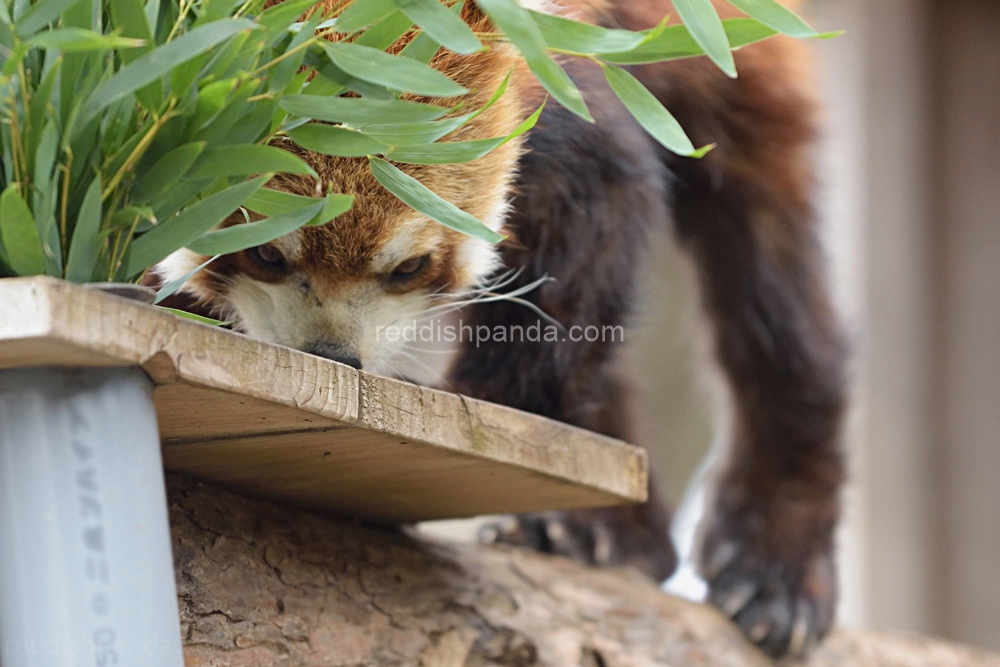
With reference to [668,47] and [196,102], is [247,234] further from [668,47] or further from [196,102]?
[668,47]

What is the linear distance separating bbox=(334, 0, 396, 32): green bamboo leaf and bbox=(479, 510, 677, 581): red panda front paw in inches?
42.2

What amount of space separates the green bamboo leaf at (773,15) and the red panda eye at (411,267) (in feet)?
1.70

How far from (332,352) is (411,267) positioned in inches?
5.6

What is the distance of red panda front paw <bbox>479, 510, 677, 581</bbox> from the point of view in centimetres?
173

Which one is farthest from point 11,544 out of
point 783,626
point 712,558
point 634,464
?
point 712,558

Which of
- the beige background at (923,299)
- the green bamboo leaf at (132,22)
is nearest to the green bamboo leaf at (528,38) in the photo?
the green bamboo leaf at (132,22)

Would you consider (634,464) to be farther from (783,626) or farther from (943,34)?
(943,34)

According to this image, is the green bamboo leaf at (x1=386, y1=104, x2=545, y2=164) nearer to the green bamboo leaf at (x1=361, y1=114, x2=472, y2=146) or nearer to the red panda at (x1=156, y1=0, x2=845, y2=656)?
the green bamboo leaf at (x1=361, y1=114, x2=472, y2=146)

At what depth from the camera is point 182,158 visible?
2.26 ft

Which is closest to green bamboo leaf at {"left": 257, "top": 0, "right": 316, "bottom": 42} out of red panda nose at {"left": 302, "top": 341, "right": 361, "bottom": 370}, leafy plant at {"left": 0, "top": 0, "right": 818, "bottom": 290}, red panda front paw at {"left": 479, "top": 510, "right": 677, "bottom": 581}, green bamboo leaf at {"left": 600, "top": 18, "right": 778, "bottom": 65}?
leafy plant at {"left": 0, "top": 0, "right": 818, "bottom": 290}

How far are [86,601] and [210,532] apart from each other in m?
0.41

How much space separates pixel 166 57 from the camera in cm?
63

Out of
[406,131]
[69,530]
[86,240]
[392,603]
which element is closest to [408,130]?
[406,131]

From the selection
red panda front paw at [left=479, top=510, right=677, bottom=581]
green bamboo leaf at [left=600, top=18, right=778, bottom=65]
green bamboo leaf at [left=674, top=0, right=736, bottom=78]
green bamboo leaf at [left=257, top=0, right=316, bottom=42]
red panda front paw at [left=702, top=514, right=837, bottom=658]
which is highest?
green bamboo leaf at [left=257, top=0, right=316, bottom=42]
